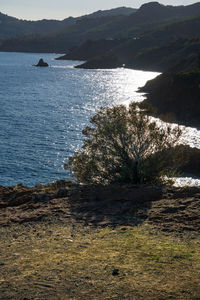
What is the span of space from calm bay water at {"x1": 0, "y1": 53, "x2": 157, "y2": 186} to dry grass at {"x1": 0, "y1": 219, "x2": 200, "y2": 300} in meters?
31.9

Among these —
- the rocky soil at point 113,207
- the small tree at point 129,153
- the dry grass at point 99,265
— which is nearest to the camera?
the dry grass at point 99,265

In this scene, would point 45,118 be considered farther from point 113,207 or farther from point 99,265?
point 99,265

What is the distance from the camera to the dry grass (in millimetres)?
9719

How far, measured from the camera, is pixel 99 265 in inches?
449

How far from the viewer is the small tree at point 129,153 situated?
2373 centimetres

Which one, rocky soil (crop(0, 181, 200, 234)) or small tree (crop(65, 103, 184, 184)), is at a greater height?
small tree (crop(65, 103, 184, 184))

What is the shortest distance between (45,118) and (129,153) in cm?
6162

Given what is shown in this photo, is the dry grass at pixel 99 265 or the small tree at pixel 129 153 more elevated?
the small tree at pixel 129 153

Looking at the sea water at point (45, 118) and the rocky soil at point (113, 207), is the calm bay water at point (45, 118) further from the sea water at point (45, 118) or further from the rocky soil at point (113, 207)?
the rocky soil at point (113, 207)

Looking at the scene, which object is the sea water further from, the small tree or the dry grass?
the dry grass

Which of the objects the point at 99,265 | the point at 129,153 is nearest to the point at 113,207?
the point at 129,153

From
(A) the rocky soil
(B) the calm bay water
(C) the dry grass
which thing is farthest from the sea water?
(C) the dry grass

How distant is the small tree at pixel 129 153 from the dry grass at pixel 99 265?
330 inches

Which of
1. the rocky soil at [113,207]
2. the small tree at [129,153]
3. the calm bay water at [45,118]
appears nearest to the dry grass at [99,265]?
the rocky soil at [113,207]
